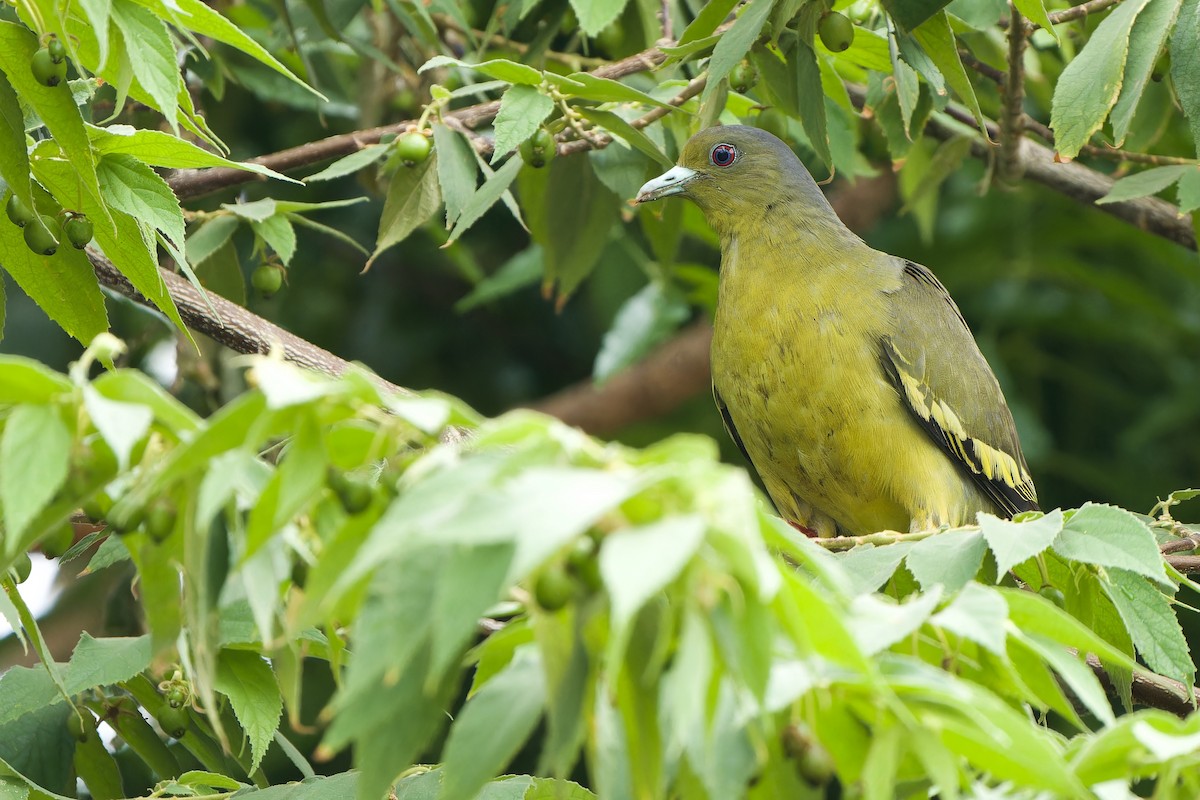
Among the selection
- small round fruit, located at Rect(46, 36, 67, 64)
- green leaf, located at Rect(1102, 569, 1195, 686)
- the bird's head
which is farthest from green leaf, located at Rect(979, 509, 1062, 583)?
the bird's head

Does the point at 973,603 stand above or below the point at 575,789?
above

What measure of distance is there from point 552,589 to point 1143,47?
2.40 meters

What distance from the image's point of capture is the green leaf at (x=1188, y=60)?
329 cm

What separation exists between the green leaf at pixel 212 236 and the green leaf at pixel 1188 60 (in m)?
2.39

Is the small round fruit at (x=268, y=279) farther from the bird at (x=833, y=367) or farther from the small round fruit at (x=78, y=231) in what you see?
the small round fruit at (x=78, y=231)

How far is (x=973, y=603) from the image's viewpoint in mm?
1873

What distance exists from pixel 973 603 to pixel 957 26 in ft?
8.12

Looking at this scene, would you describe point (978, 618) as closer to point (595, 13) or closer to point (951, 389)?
point (595, 13)

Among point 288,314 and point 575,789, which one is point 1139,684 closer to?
point 575,789

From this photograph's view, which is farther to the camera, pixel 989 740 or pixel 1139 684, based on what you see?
pixel 1139 684

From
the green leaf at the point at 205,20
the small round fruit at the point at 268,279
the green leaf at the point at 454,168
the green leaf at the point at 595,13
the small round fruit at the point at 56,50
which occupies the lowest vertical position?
the small round fruit at the point at 268,279

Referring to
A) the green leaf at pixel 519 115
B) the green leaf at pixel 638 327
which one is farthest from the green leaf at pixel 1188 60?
the green leaf at pixel 638 327

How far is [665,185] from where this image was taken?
14.9ft

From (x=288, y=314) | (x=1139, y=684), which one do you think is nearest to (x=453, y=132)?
(x=1139, y=684)
